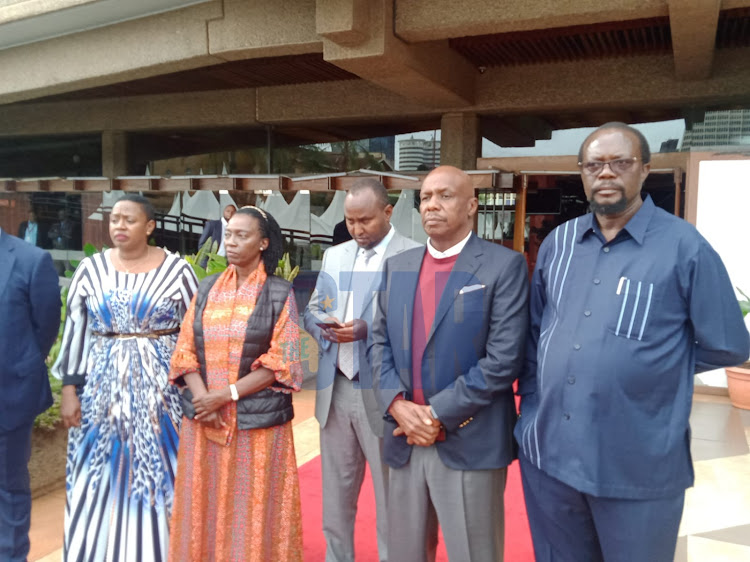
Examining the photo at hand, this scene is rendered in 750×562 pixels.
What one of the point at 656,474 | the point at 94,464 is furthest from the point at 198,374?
the point at 656,474

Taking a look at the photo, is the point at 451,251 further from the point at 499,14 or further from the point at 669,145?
the point at 669,145

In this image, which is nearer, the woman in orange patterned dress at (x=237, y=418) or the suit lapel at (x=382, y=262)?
the woman in orange patterned dress at (x=237, y=418)

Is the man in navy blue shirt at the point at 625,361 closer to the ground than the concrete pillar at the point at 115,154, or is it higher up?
closer to the ground

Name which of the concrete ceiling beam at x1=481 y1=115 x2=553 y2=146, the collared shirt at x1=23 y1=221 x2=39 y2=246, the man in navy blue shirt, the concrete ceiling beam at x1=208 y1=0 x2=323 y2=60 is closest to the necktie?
the man in navy blue shirt

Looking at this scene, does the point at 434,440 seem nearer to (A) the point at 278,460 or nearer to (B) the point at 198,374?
(A) the point at 278,460

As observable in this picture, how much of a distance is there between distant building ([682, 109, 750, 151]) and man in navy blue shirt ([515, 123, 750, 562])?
22.7ft

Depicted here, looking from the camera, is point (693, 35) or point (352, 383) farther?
point (693, 35)

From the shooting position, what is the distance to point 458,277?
238 cm

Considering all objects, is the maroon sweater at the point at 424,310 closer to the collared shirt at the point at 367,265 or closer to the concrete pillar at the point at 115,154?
the collared shirt at the point at 367,265

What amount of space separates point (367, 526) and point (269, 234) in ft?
6.14

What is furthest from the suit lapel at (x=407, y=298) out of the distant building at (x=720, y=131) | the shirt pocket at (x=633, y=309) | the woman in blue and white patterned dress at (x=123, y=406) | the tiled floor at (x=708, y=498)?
the distant building at (x=720, y=131)

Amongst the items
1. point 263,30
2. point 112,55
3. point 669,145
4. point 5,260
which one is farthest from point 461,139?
point 5,260

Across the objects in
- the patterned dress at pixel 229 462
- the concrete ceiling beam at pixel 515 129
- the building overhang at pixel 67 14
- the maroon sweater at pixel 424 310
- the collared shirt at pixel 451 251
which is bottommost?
the patterned dress at pixel 229 462

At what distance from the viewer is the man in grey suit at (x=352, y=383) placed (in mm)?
2924
